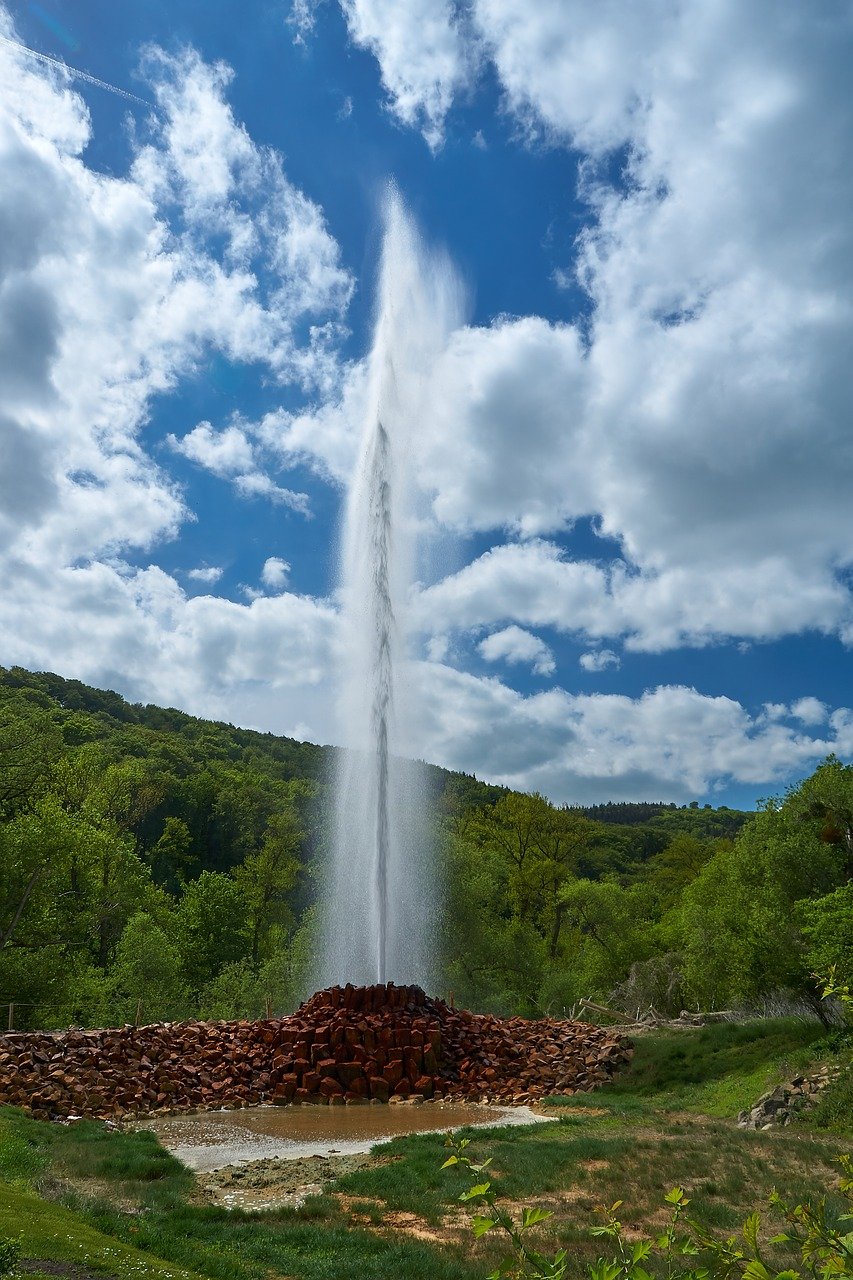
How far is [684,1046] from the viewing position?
24.0m

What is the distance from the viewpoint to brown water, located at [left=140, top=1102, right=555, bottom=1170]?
1512 centimetres

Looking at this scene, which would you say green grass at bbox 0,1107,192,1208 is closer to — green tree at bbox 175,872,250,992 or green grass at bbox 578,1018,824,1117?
green grass at bbox 578,1018,824,1117

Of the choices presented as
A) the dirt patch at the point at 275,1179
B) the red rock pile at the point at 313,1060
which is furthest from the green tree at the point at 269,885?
the dirt patch at the point at 275,1179

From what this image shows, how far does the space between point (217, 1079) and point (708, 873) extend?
31665 mm

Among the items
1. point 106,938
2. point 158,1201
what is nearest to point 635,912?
point 106,938

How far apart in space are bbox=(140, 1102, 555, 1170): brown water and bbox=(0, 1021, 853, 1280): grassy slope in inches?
39.4

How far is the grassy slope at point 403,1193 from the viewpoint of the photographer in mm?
8891

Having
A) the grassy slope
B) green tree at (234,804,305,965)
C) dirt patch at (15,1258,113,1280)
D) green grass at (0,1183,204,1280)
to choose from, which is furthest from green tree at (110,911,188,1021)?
dirt patch at (15,1258,113,1280)

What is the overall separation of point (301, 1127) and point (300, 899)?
46.8 meters

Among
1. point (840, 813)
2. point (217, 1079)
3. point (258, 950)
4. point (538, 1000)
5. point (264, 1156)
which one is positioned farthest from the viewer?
point (258, 950)

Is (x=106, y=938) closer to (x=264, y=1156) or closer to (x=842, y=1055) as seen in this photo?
(x=264, y=1156)

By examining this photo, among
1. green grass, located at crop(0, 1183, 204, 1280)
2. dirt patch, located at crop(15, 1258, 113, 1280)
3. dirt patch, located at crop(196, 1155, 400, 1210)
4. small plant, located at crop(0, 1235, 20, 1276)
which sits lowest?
dirt patch, located at crop(196, 1155, 400, 1210)

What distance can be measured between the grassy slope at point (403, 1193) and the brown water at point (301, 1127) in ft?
3.28

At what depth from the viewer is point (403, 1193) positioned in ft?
39.6
